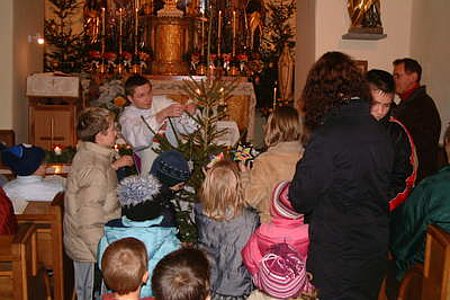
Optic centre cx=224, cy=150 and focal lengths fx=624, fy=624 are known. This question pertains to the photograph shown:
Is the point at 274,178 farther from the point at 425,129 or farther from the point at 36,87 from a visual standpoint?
the point at 36,87

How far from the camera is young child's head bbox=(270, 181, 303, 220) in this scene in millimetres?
3027

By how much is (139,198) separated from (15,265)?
696 millimetres

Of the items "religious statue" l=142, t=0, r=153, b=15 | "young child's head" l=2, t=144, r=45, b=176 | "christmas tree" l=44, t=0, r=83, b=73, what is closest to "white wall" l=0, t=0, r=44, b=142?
"christmas tree" l=44, t=0, r=83, b=73

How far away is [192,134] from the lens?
4.39 meters

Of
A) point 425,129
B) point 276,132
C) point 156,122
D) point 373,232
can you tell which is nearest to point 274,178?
point 276,132

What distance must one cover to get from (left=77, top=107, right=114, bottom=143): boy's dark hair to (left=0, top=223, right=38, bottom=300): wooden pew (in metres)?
0.76

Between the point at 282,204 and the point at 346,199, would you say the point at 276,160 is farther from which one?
the point at 346,199

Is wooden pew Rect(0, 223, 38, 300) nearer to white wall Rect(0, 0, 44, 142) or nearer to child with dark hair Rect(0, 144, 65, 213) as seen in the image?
child with dark hair Rect(0, 144, 65, 213)

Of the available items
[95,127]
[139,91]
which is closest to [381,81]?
[95,127]

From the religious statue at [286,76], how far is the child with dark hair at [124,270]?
908 centimetres

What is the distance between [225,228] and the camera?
329 centimetres

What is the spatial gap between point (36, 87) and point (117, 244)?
6741 mm

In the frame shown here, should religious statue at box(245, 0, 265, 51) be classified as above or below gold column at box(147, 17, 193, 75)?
above

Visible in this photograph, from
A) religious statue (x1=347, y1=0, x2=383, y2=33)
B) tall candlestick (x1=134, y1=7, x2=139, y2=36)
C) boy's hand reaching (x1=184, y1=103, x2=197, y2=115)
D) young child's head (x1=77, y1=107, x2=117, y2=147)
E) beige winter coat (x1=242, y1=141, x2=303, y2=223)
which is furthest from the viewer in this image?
tall candlestick (x1=134, y1=7, x2=139, y2=36)
